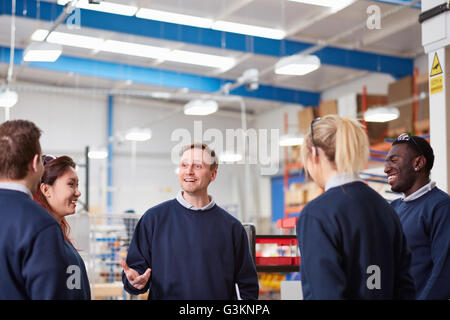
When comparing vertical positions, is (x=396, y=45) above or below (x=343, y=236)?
above

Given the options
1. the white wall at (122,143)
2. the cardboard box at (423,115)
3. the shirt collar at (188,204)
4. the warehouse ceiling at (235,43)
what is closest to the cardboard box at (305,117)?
the warehouse ceiling at (235,43)

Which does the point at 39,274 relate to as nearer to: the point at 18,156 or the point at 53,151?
the point at 18,156

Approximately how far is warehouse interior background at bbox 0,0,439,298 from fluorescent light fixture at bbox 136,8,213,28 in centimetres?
3

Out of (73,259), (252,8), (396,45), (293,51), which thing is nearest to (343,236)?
(73,259)

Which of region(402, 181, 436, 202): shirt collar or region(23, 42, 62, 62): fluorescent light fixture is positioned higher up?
region(23, 42, 62, 62): fluorescent light fixture

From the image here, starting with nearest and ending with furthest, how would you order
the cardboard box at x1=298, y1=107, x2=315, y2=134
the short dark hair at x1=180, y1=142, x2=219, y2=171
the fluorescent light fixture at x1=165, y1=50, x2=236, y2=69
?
the short dark hair at x1=180, y1=142, x2=219, y2=171 → the fluorescent light fixture at x1=165, y1=50, x2=236, y2=69 → the cardboard box at x1=298, y1=107, x2=315, y2=134

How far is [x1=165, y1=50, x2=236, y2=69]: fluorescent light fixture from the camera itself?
486 inches

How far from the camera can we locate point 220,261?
2.51 metres

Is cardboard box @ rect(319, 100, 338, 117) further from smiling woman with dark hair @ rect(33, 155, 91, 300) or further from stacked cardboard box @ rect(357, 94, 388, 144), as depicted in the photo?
smiling woman with dark hair @ rect(33, 155, 91, 300)

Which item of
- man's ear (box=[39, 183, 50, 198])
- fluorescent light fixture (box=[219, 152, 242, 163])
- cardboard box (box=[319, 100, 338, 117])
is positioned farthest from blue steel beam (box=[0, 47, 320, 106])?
man's ear (box=[39, 183, 50, 198])

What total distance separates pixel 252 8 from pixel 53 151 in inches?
375

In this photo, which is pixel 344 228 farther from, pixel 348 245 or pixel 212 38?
pixel 212 38

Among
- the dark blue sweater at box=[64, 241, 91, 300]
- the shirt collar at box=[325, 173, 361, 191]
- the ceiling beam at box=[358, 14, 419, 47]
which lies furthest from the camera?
the ceiling beam at box=[358, 14, 419, 47]

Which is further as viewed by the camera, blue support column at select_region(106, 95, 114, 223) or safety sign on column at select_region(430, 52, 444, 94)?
blue support column at select_region(106, 95, 114, 223)
